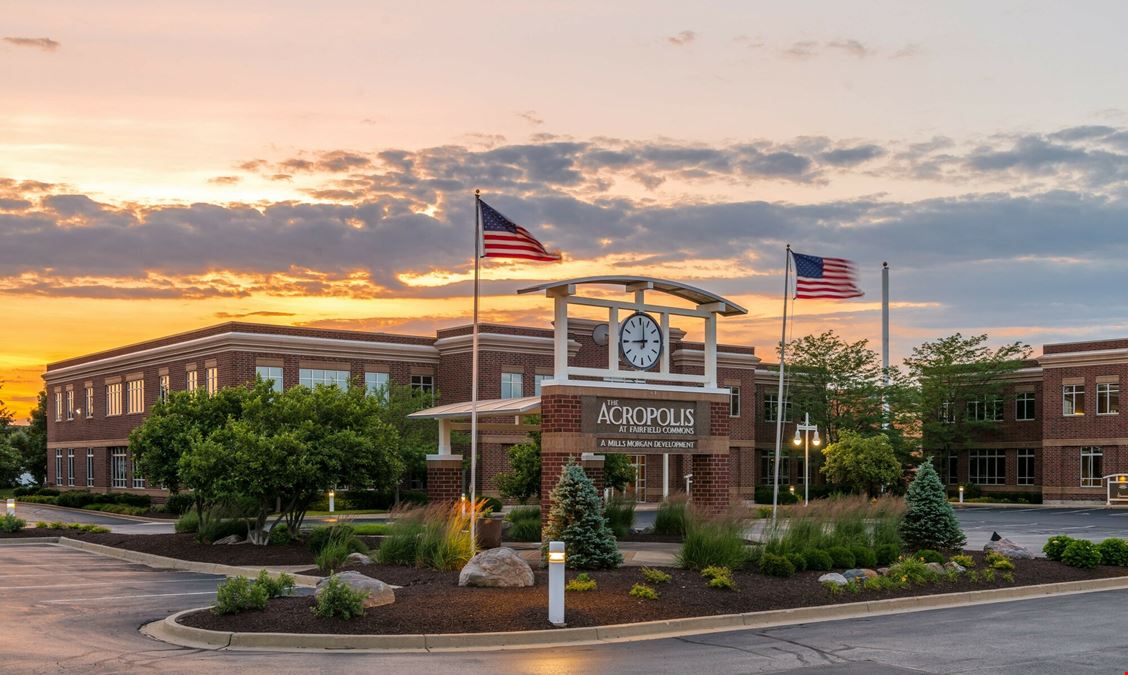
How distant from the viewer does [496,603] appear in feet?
56.4

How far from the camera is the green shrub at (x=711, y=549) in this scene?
20.3 metres

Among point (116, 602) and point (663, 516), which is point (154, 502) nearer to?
point (663, 516)

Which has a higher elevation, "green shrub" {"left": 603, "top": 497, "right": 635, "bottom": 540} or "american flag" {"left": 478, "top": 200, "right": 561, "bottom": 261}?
"american flag" {"left": 478, "top": 200, "right": 561, "bottom": 261}

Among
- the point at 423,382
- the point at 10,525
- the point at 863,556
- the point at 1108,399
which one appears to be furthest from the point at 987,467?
the point at 10,525

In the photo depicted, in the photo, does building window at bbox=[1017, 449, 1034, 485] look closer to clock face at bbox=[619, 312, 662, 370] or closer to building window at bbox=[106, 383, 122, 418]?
clock face at bbox=[619, 312, 662, 370]

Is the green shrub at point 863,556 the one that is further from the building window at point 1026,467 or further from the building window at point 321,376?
the building window at point 1026,467

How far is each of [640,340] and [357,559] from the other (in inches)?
333

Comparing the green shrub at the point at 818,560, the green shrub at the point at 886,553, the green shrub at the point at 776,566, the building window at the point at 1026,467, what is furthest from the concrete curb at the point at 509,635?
the building window at the point at 1026,467

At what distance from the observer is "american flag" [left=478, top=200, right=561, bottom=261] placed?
2411 centimetres

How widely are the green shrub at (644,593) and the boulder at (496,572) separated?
1.83 m

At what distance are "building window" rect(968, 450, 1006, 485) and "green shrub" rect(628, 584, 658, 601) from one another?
2389 inches

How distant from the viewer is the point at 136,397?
6494 cm

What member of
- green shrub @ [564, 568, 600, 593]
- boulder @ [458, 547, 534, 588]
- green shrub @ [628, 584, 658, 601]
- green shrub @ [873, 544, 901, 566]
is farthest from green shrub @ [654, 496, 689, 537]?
green shrub @ [628, 584, 658, 601]

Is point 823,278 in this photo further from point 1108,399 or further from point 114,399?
point 114,399
